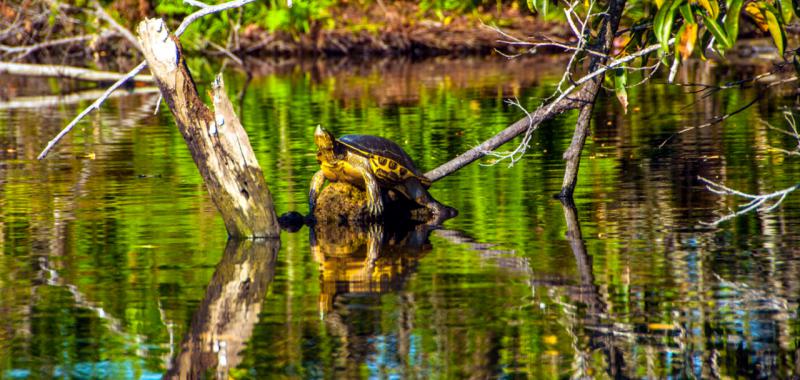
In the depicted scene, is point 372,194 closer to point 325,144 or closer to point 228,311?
point 325,144

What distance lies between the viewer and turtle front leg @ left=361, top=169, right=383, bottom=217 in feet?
40.5

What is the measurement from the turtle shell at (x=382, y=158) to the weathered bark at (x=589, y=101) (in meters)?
1.38

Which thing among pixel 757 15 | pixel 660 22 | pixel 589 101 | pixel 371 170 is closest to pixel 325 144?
pixel 371 170

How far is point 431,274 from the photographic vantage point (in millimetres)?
9750

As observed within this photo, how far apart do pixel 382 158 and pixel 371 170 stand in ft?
0.66

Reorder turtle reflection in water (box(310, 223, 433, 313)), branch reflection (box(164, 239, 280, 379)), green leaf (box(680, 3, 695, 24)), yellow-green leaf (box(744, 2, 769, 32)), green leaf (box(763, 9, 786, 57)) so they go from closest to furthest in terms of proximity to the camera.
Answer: branch reflection (box(164, 239, 280, 379)) < green leaf (box(680, 3, 695, 24)) < green leaf (box(763, 9, 786, 57)) < turtle reflection in water (box(310, 223, 433, 313)) < yellow-green leaf (box(744, 2, 769, 32))

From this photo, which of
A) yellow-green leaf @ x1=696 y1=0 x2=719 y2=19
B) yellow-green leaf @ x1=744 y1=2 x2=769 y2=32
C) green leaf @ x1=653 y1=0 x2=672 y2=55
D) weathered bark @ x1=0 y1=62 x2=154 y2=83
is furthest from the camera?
weathered bark @ x1=0 y1=62 x2=154 y2=83

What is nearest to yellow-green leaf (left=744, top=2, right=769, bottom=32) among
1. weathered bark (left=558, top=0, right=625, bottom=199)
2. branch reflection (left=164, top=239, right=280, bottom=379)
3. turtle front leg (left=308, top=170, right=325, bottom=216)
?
weathered bark (left=558, top=0, right=625, bottom=199)

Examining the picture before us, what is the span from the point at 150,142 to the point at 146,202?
6.45 meters

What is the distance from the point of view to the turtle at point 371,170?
1241 centimetres

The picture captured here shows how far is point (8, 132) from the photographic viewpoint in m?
22.6

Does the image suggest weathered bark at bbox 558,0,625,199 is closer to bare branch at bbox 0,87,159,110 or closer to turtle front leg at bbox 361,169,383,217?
turtle front leg at bbox 361,169,383,217

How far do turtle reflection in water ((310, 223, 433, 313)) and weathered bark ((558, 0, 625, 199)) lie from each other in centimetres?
171

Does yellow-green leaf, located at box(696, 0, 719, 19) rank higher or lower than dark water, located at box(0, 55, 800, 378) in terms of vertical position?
higher
